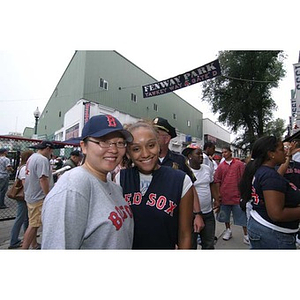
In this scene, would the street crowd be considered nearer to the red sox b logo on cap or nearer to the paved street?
the red sox b logo on cap

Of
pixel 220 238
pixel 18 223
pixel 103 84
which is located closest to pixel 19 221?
pixel 18 223

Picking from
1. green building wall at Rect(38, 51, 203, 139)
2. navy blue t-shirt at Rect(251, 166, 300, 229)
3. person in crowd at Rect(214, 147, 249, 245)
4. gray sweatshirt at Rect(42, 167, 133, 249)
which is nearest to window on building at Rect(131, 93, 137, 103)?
green building wall at Rect(38, 51, 203, 139)

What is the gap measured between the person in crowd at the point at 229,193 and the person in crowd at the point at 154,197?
2458 millimetres

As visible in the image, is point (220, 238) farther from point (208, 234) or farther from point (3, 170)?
point (3, 170)

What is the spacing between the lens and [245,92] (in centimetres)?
1473

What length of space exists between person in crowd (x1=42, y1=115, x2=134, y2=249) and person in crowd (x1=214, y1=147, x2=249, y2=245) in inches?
109

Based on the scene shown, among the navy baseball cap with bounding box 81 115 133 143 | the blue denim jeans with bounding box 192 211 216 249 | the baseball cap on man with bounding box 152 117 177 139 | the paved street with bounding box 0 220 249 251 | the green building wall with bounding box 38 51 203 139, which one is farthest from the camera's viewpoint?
the green building wall with bounding box 38 51 203 139

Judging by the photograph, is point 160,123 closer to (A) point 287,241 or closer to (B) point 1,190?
(A) point 287,241

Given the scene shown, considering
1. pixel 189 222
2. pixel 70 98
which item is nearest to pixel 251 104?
pixel 70 98

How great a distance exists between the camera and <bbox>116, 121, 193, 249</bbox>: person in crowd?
1067 mm

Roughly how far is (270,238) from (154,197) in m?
0.91

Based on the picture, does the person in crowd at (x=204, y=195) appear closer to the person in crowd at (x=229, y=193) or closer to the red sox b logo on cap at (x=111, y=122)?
the person in crowd at (x=229, y=193)

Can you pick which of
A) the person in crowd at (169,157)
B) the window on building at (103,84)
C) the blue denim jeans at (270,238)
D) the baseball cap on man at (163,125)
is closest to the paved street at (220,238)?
the person in crowd at (169,157)

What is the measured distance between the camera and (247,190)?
1.66m
